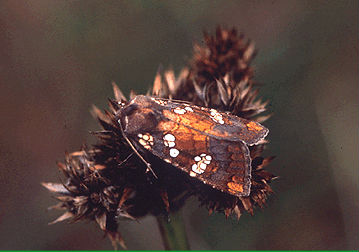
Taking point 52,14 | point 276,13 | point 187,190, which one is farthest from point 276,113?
point 52,14

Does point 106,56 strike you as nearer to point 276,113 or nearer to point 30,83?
point 30,83

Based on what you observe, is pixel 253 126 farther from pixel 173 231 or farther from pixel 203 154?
pixel 173 231

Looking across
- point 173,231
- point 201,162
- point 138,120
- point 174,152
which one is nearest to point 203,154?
point 201,162

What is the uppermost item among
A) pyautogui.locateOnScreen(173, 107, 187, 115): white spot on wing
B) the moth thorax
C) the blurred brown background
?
the moth thorax

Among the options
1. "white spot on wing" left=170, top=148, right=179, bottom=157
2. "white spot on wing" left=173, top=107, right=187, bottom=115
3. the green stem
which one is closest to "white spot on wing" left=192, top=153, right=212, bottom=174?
"white spot on wing" left=170, top=148, right=179, bottom=157

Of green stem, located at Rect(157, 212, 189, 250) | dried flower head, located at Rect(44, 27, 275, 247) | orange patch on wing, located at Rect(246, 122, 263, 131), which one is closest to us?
dried flower head, located at Rect(44, 27, 275, 247)

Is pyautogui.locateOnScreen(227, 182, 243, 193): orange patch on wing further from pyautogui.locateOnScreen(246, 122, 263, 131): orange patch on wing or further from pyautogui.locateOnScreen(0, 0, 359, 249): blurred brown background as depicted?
pyautogui.locateOnScreen(0, 0, 359, 249): blurred brown background
